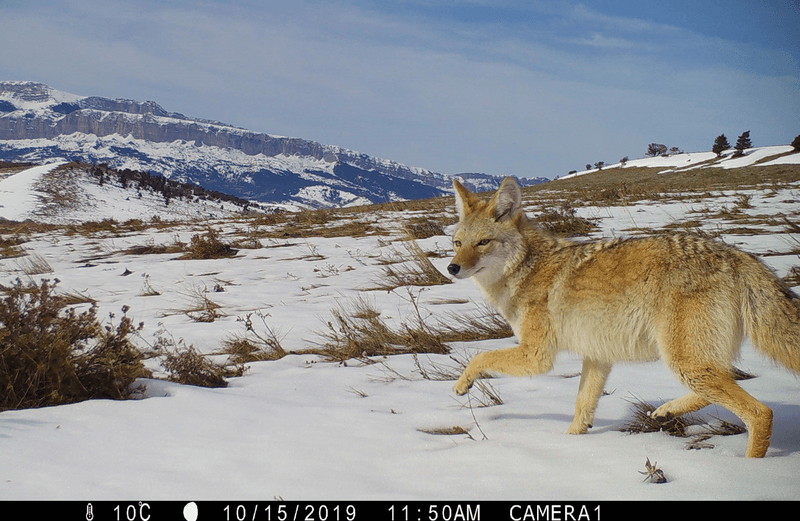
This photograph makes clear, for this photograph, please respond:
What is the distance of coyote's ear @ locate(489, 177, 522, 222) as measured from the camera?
11.8ft

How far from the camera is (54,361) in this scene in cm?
320

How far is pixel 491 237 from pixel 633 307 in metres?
1.18

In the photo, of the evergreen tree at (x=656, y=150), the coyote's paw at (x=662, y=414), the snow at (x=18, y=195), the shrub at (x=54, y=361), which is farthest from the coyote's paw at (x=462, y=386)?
the evergreen tree at (x=656, y=150)

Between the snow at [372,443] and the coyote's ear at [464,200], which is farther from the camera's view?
the coyote's ear at [464,200]

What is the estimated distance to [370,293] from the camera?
704 centimetres

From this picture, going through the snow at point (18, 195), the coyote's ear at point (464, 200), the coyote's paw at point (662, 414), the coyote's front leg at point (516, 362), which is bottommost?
the snow at point (18, 195)

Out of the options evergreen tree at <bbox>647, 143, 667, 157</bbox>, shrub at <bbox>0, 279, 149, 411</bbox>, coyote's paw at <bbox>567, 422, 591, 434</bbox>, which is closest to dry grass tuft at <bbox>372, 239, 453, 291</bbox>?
shrub at <bbox>0, 279, 149, 411</bbox>

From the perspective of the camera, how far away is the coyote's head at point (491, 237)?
3492 mm

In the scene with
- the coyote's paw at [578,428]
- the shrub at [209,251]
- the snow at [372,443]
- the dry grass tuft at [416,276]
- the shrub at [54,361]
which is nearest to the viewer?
the snow at [372,443]

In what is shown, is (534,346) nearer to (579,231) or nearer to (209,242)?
(579,231)

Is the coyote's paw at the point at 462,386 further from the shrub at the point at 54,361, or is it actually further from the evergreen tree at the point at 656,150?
the evergreen tree at the point at 656,150
